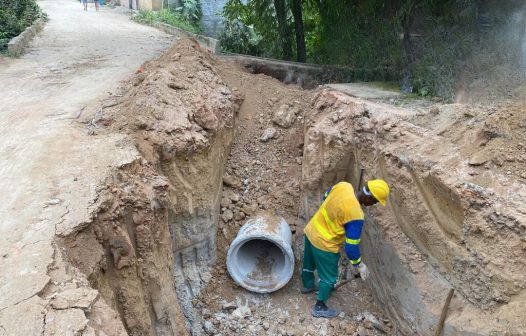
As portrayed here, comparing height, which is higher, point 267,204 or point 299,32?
point 299,32

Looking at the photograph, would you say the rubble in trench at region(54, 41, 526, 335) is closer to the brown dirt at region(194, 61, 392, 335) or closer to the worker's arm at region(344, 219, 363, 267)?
the brown dirt at region(194, 61, 392, 335)

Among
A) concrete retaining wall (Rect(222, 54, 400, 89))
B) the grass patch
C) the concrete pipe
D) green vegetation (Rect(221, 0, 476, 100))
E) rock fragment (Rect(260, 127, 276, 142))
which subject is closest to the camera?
the concrete pipe

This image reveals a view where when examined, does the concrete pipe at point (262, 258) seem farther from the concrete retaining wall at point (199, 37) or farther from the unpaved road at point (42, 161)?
the concrete retaining wall at point (199, 37)

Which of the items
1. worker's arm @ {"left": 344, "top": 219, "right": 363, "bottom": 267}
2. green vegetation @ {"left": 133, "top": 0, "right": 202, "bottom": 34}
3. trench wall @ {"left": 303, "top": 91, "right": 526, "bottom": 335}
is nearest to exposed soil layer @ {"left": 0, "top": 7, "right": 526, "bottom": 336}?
trench wall @ {"left": 303, "top": 91, "right": 526, "bottom": 335}

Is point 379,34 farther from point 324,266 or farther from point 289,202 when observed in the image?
point 324,266

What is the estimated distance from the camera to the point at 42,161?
4242mm

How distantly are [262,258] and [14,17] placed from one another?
9558mm

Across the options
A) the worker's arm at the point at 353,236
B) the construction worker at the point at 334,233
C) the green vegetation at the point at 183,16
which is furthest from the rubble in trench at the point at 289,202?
the green vegetation at the point at 183,16

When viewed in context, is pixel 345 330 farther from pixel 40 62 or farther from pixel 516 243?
pixel 40 62

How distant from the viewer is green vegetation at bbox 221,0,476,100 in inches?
279

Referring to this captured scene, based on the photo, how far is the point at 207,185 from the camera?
5676 millimetres

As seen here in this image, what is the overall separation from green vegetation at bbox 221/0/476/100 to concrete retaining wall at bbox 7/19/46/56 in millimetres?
5260

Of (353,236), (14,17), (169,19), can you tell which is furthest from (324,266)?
(169,19)

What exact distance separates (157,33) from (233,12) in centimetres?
344
